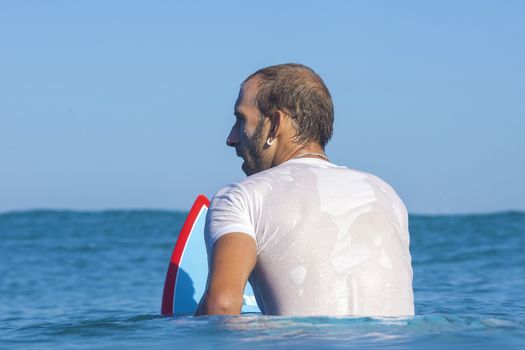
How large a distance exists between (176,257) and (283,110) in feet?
6.00

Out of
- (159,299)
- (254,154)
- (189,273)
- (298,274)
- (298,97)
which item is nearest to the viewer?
(298,274)

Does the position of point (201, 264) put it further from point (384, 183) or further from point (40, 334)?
point (384, 183)

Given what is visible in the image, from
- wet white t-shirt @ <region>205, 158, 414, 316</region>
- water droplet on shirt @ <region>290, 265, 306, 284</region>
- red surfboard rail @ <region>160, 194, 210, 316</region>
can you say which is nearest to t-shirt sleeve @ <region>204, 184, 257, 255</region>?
wet white t-shirt @ <region>205, 158, 414, 316</region>

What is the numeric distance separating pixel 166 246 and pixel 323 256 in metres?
15.3

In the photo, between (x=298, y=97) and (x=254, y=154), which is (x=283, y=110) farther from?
(x=254, y=154)

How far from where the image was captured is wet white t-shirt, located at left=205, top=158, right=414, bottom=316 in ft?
8.47

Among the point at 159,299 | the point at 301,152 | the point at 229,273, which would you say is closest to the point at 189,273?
the point at 301,152

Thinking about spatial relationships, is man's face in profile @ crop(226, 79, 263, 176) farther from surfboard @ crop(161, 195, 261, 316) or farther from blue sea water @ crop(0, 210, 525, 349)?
surfboard @ crop(161, 195, 261, 316)

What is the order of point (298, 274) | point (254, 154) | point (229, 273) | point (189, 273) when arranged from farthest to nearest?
point (189, 273), point (254, 154), point (298, 274), point (229, 273)

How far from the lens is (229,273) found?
2.49 meters

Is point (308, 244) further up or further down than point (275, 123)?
further down

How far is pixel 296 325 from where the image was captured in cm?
256

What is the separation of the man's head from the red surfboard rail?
3.68 ft

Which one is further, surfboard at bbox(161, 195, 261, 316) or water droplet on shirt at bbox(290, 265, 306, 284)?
surfboard at bbox(161, 195, 261, 316)
